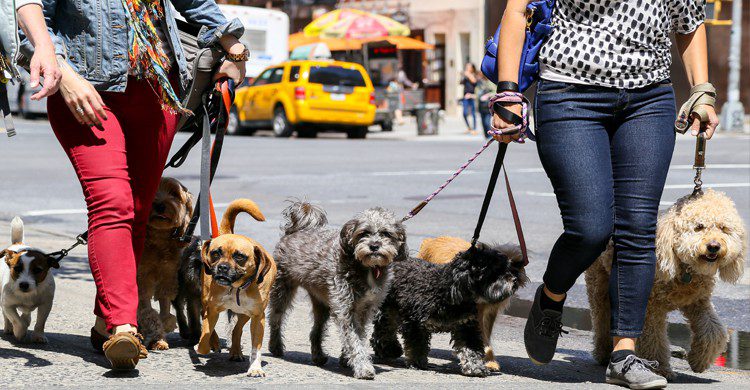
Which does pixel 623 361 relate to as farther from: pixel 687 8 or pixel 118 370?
pixel 118 370

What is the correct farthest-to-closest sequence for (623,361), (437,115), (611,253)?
1. (437,115)
2. (611,253)
3. (623,361)

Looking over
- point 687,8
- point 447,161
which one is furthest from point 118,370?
point 447,161

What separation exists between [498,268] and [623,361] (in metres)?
0.73

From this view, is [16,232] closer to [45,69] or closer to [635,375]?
[45,69]

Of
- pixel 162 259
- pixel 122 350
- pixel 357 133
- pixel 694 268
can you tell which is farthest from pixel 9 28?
pixel 357 133

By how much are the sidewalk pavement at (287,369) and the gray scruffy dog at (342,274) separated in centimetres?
12

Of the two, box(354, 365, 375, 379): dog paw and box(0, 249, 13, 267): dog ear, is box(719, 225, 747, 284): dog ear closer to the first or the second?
box(354, 365, 375, 379): dog paw

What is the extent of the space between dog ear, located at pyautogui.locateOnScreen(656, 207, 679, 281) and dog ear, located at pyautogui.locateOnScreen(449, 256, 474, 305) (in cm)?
80

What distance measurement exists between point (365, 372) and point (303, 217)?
1.04 meters

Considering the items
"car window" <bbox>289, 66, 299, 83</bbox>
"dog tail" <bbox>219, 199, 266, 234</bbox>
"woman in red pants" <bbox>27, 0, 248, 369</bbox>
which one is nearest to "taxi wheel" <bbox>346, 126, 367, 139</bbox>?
"car window" <bbox>289, 66, 299, 83</bbox>

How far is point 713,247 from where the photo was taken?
15.8ft

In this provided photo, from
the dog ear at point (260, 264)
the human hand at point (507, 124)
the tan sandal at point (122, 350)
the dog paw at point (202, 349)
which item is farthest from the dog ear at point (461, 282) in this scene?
the tan sandal at point (122, 350)

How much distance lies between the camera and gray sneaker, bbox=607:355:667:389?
4.54m

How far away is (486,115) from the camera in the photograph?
1045 inches
